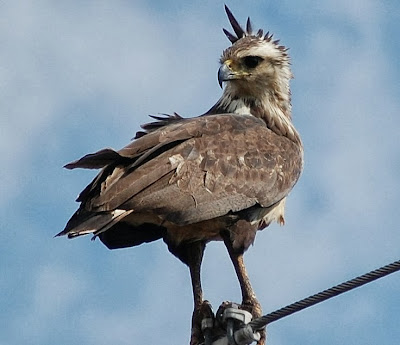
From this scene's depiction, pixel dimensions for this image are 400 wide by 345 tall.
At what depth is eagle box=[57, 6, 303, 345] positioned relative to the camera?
9.78 metres

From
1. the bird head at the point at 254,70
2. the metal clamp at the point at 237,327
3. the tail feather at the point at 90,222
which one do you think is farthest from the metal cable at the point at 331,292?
the bird head at the point at 254,70

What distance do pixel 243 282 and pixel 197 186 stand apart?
902mm

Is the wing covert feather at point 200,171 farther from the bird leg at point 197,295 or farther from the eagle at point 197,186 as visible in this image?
the bird leg at point 197,295

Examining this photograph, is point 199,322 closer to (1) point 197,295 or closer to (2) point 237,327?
(1) point 197,295

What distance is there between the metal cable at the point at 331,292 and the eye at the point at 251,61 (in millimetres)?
4532

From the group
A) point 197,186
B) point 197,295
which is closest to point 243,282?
point 197,295

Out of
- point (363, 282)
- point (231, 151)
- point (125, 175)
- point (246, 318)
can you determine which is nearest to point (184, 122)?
point (231, 151)

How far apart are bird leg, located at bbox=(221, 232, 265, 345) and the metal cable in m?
2.03

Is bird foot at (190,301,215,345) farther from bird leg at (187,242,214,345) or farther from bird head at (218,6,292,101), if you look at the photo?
bird head at (218,6,292,101)

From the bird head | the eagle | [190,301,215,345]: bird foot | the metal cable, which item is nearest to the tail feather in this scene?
the eagle

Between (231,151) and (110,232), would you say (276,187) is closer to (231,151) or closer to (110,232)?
(231,151)

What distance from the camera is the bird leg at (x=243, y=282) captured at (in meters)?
9.97

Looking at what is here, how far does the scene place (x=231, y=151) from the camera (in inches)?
418

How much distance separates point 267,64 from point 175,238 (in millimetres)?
2407
